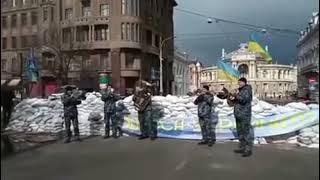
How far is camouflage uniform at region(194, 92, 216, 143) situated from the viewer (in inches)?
356

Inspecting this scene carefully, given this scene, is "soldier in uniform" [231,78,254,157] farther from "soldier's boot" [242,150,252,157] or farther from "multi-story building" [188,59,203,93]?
"multi-story building" [188,59,203,93]

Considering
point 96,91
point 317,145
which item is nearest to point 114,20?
point 96,91

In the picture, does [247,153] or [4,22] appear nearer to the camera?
[4,22]

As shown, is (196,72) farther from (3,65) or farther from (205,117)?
(3,65)

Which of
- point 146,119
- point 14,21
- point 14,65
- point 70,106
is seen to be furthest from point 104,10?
point 14,65

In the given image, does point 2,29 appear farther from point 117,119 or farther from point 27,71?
point 117,119

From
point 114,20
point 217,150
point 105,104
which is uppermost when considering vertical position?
point 114,20

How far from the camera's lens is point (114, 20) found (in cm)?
945

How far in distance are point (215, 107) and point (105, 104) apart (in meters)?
2.19

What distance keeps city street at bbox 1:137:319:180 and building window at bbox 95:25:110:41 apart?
78.3 inches

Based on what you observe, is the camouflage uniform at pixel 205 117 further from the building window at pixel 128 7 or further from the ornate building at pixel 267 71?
the ornate building at pixel 267 71

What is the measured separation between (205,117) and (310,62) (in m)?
7.22

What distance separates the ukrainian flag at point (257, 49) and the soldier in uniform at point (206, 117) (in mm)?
5465

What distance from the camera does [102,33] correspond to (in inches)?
399
